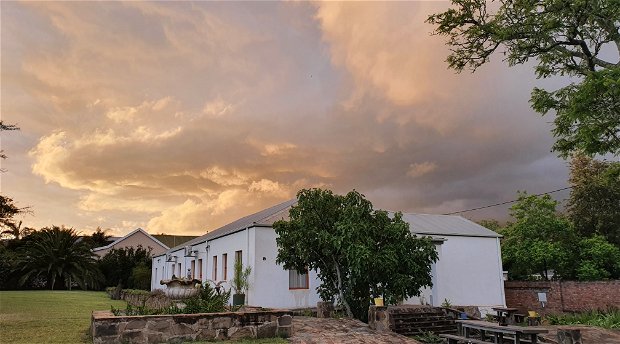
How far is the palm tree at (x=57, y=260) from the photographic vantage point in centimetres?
4025

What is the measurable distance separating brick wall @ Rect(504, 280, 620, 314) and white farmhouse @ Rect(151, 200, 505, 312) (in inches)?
34.0

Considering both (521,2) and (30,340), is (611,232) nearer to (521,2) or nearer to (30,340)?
(521,2)

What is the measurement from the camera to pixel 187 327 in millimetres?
10711

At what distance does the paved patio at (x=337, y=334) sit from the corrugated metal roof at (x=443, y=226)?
9995 millimetres

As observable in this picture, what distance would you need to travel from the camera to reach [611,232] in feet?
102

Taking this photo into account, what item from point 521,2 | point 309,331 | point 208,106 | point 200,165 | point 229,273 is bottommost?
point 309,331

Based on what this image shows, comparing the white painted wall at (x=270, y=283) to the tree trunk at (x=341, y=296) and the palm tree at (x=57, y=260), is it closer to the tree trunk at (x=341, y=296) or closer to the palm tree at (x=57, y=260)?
the tree trunk at (x=341, y=296)

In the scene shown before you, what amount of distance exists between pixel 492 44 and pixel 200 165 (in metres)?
13.2

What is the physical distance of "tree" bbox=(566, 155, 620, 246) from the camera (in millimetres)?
31016

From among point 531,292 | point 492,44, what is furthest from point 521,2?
point 531,292

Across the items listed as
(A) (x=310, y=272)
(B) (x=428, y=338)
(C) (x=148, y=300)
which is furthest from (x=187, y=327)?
(C) (x=148, y=300)

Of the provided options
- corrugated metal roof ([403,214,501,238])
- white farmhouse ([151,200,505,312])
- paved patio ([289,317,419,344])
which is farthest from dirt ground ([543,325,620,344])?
corrugated metal roof ([403,214,501,238])

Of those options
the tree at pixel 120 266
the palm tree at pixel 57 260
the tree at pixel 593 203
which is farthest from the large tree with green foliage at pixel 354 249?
the palm tree at pixel 57 260

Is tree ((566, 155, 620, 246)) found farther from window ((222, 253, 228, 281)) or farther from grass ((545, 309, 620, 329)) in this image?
window ((222, 253, 228, 281))
